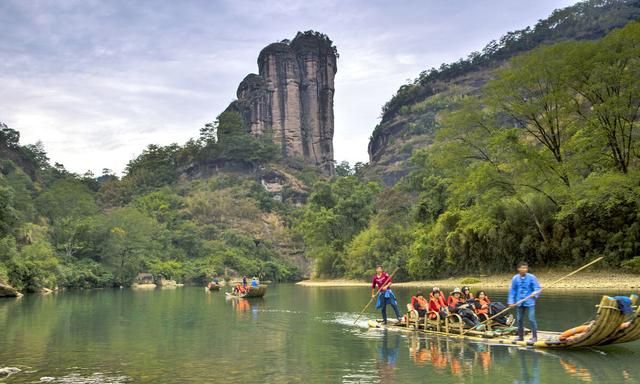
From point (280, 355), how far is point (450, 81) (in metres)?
130

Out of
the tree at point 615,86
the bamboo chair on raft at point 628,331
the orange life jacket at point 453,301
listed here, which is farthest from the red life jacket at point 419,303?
the tree at point 615,86

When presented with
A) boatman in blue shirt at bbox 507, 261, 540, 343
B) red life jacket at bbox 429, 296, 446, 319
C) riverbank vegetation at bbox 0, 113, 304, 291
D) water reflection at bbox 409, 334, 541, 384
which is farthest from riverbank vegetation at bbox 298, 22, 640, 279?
riverbank vegetation at bbox 0, 113, 304, 291

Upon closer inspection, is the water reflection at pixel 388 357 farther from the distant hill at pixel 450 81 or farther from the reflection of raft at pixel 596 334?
the distant hill at pixel 450 81

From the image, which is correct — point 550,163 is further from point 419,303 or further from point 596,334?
point 596,334

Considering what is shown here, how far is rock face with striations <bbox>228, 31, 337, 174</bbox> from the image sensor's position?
481 ft

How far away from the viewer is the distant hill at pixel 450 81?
119438 mm

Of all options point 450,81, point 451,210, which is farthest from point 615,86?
point 450,81

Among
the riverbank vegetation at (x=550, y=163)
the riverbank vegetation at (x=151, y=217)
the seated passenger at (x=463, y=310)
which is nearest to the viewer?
the seated passenger at (x=463, y=310)

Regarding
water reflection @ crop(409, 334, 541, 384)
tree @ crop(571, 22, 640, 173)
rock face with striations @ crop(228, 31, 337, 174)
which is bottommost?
water reflection @ crop(409, 334, 541, 384)

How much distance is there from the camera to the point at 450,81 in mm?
136500

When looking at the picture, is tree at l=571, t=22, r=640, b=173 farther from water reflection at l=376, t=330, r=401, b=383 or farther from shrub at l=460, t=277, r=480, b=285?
water reflection at l=376, t=330, r=401, b=383

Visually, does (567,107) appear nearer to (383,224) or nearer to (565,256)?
(565,256)

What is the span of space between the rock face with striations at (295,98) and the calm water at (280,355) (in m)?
125

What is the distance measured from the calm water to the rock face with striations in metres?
125
